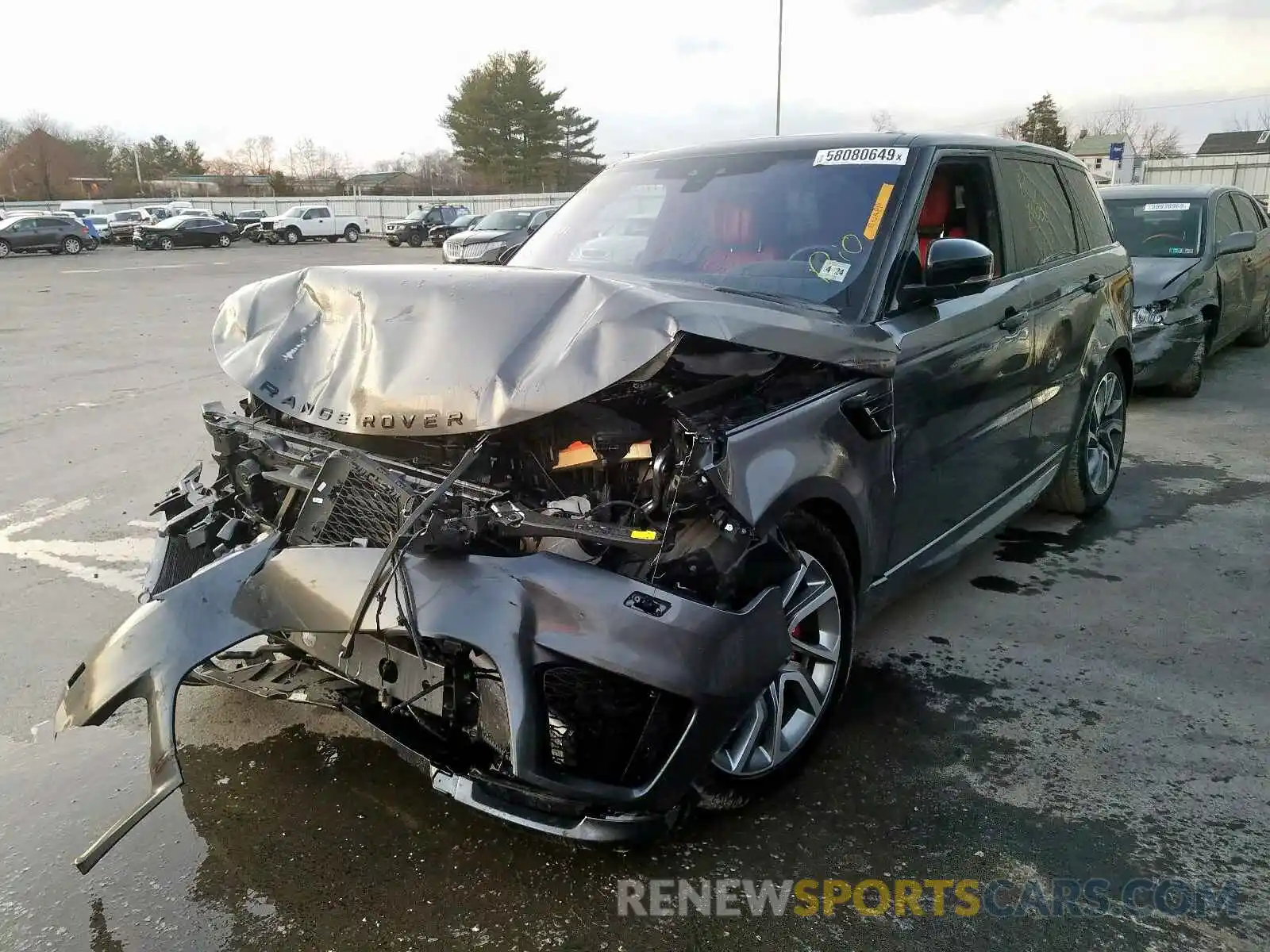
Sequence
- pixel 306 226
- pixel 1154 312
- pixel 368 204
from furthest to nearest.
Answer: pixel 368 204 < pixel 306 226 < pixel 1154 312

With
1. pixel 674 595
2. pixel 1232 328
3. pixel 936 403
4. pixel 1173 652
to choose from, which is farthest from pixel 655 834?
pixel 1232 328

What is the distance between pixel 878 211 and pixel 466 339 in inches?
66.5

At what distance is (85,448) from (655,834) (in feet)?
20.8

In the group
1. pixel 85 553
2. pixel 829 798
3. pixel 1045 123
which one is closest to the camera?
pixel 829 798

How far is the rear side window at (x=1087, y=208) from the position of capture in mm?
5047

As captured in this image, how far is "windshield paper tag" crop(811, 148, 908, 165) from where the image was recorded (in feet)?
12.0

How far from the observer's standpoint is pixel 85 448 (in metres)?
7.02

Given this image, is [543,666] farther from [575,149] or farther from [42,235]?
[575,149]

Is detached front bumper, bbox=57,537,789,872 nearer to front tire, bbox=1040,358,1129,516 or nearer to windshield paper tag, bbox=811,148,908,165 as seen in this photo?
windshield paper tag, bbox=811,148,908,165

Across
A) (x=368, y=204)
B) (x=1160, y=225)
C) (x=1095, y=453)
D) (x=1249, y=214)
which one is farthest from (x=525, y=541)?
(x=368, y=204)

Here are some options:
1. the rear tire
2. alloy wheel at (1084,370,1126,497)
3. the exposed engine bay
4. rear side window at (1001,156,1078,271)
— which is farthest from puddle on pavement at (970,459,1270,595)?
the rear tire

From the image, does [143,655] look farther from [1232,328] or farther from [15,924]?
[1232,328]

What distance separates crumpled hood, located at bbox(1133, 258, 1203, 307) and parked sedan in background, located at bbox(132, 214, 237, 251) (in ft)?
120

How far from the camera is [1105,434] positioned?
546cm
